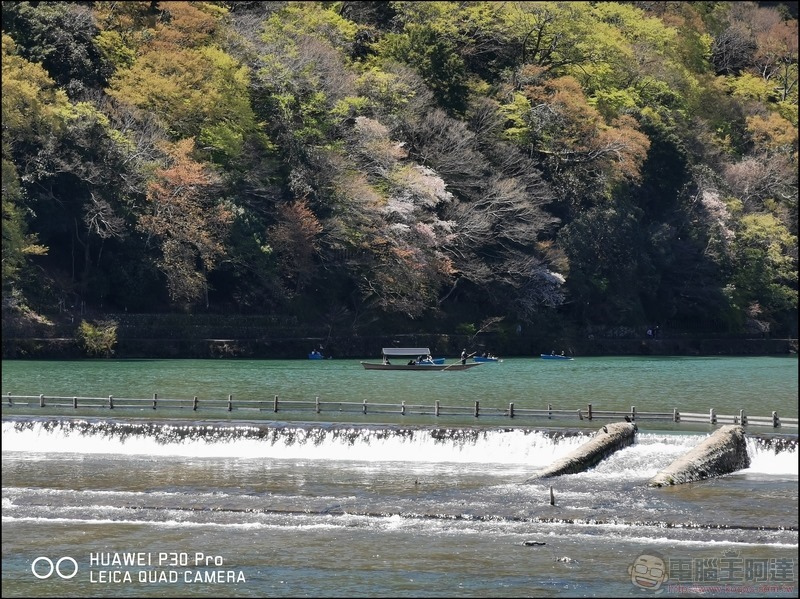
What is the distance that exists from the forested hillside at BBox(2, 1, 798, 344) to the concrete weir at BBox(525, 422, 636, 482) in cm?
3684

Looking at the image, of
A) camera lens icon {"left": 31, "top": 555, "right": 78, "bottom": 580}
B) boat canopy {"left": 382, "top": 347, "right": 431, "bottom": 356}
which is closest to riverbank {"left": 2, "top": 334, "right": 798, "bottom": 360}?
boat canopy {"left": 382, "top": 347, "right": 431, "bottom": 356}

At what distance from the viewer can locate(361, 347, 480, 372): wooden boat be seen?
70.8 metres

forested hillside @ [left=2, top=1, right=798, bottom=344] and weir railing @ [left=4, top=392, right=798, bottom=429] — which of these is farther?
forested hillside @ [left=2, top=1, right=798, bottom=344]

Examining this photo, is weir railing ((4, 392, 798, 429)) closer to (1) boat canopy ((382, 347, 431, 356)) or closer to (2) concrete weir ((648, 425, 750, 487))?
(2) concrete weir ((648, 425, 750, 487))

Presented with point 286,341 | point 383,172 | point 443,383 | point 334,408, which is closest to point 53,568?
point 334,408

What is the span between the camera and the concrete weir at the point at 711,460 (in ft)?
122

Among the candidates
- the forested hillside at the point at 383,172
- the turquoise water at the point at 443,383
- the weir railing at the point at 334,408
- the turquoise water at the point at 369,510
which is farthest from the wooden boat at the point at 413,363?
the weir railing at the point at 334,408

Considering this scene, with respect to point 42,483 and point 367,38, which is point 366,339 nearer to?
point 367,38

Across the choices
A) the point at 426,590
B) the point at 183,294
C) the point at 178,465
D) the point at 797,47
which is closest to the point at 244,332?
the point at 183,294

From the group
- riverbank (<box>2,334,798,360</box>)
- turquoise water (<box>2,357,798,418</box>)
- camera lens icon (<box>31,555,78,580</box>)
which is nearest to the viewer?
camera lens icon (<box>31,555,78,580</box>)

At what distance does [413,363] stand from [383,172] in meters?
15.7

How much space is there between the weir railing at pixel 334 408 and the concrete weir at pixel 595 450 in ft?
13.2

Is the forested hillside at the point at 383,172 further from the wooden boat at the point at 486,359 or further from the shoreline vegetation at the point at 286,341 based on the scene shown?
the wooden boat at the point at 486,359

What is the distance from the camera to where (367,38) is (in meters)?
93.9
